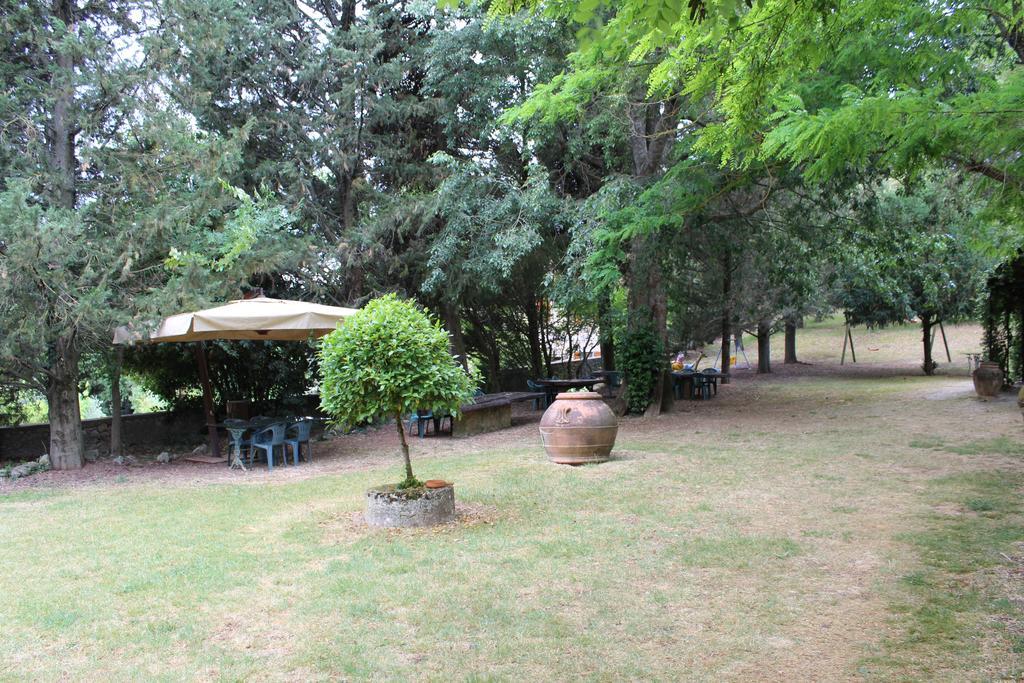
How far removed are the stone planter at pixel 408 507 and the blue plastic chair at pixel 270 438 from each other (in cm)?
422

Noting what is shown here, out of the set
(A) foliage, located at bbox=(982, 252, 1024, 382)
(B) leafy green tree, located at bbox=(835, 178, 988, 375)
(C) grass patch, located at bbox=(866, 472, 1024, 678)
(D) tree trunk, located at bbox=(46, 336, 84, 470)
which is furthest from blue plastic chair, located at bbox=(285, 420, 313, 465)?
(A) foliage, located at bbox=(982, 252, 1024, 382)

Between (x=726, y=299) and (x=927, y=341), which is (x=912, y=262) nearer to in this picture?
(x=726, y=299)

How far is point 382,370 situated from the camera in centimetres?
648

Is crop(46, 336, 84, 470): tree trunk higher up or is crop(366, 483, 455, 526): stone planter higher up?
crop(46, 336, 84, 470): tree trunk

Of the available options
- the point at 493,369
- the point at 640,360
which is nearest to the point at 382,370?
the point at 640,360

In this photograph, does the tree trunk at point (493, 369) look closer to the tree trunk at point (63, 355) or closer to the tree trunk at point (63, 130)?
the tree trunk at point (63, 355)

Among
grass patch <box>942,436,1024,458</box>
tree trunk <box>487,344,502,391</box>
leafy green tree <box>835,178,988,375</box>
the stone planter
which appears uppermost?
leafy green tree <box>835,178,988,375</box>

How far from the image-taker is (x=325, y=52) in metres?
14.2

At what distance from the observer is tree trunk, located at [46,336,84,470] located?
10.3m

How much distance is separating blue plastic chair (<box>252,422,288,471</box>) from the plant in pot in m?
3.97

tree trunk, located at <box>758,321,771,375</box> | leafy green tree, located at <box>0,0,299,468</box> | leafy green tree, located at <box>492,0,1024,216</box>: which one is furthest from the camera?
tree trunk, located at <box>758,321,771,375</box>

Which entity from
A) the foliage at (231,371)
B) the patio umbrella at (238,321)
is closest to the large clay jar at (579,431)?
the patio umbrella at (238,321)

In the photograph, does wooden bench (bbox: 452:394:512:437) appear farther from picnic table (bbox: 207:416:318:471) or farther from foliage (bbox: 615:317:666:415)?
picnic table (bbox: 207:416:318:471)

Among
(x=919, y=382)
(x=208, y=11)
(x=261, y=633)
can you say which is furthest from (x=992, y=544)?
(x=919, y=382)
